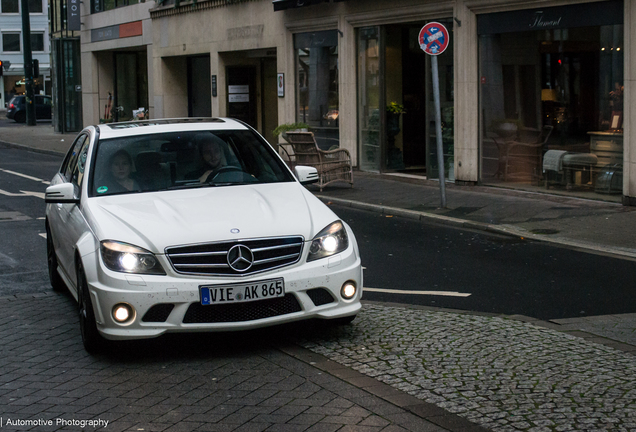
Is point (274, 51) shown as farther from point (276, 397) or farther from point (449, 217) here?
point (276, 397)

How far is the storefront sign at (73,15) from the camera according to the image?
120 feet

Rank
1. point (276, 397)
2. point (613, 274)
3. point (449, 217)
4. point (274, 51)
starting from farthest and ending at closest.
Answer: point (274, 51) → point (449, 217) → point (613, 274) → point (276, 397)

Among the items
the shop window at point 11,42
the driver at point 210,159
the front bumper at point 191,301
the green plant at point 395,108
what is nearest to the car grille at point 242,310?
the front bumper at point 191,301

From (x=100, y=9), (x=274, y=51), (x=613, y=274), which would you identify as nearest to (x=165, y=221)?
(x=613, y=274)

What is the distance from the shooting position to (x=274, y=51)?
2472 centimetres

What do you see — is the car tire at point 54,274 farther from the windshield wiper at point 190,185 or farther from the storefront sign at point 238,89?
the storefront sign at point 238,89

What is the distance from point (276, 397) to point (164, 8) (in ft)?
83.4

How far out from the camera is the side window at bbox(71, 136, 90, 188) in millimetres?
7097

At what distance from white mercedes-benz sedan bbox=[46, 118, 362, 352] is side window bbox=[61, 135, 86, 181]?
2.95 feet

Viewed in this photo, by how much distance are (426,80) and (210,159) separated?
11036mm

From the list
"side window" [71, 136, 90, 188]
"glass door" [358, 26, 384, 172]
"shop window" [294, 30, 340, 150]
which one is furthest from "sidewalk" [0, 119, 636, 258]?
"side window" [71, 136, 90, 188]

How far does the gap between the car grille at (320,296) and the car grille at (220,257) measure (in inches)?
10.8

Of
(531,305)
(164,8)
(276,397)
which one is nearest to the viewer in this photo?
(276,397)

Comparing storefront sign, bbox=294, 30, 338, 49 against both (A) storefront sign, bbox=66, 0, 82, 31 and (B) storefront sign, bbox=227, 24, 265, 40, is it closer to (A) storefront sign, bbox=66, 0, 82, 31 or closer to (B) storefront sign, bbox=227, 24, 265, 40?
(B) storefront sign, bbox=227, 24, 265, 40
